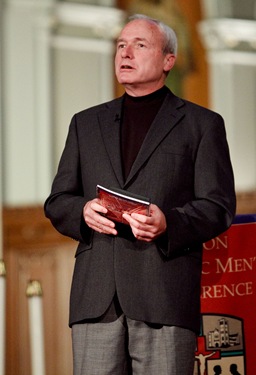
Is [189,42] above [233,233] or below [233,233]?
above

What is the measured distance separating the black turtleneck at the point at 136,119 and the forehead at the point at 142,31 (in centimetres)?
17

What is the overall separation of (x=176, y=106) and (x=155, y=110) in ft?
0.24

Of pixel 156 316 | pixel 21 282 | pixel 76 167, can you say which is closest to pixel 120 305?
pixel 156 316

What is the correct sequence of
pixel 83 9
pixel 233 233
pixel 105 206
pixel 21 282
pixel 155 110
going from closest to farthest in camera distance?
pixel 105 206 → pixel 155 110 → pixel 233 233 → pixel 21 282 → pixel 83 9

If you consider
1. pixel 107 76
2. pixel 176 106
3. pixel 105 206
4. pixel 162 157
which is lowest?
pixel 105 206

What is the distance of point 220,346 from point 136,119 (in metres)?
1.12

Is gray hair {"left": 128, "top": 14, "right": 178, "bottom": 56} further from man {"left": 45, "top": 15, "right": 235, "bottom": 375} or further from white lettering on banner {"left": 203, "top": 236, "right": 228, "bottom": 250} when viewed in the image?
white lettering on banner {"left": 203, "top": 236, "right": 228, "bottom": 250}

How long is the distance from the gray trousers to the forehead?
2.91ft

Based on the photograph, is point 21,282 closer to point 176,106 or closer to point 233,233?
point 233,233

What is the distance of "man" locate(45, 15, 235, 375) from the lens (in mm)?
2807

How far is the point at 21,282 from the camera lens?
23.7 ft

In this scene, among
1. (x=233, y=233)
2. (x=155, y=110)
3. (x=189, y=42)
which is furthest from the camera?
(x=189, y=42)

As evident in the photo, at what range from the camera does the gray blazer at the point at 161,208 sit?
282cm

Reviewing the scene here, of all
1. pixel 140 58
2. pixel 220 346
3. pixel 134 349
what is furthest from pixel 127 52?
pixel 220 346
